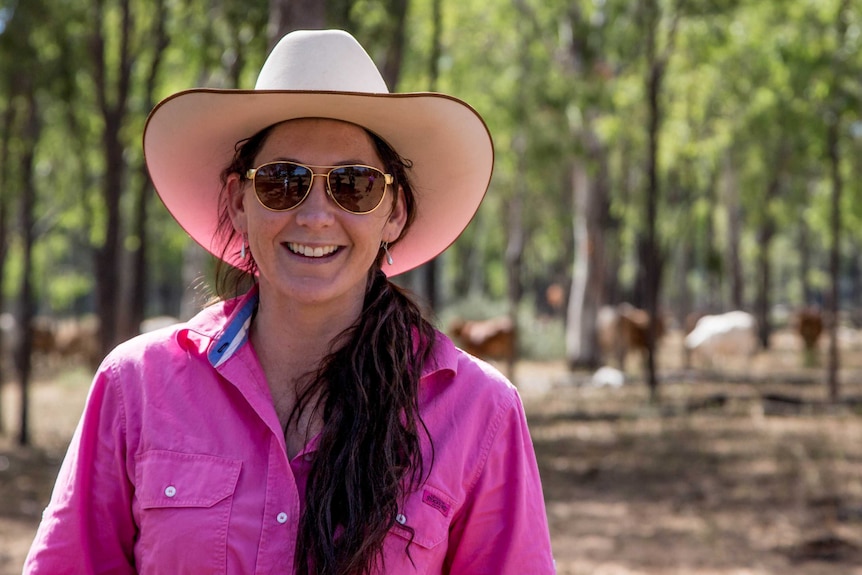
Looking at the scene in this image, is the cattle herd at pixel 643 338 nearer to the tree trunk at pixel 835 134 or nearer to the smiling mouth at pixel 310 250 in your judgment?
the tree trunk at pixel 835 134

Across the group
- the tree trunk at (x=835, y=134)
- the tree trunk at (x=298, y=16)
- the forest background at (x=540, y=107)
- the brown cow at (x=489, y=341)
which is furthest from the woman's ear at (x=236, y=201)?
the brown cow at (x=489, y=341)

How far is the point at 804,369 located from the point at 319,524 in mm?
20919

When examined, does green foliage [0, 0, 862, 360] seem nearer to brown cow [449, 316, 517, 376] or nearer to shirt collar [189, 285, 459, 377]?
brown cow [449, 316, 517, 376]

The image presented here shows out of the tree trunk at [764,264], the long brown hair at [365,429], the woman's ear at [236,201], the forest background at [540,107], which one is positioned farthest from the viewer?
the tree trunk at [764,264]

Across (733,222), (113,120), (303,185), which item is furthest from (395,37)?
(733,222)

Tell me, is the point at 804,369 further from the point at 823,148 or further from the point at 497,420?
the point at 497,420

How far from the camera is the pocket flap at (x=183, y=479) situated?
217 centimetres

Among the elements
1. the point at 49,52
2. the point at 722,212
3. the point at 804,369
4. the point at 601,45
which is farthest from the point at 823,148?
the point at 722,212

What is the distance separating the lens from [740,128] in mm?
23125

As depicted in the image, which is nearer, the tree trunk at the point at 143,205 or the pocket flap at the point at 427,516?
the pocket flap at the point at 427,516

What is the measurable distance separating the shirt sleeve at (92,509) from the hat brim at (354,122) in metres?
0.59

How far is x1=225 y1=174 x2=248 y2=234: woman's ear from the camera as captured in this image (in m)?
2.52

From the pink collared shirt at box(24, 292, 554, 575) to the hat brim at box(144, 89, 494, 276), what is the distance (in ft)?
1.47

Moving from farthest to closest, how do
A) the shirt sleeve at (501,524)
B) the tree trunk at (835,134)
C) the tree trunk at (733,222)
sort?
the tree trunk at (733,222) → the tree trunk at (835,134) → the shirt sleeve at (501,524)
